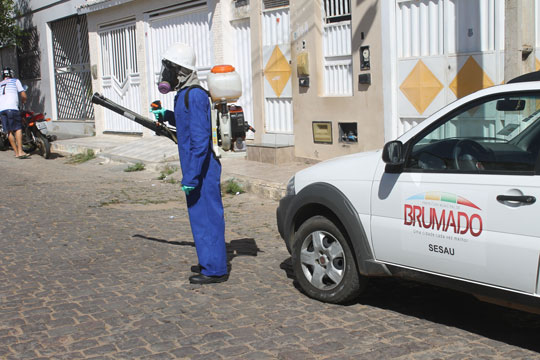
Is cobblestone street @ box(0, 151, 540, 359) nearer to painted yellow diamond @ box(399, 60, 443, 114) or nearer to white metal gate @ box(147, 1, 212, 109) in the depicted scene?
painted yellow diamond @ box(399, 60, 443, 114)

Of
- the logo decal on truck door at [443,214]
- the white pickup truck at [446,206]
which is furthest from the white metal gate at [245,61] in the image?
the logo decal on truck door at [443,214]

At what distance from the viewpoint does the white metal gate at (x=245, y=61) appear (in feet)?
46.2

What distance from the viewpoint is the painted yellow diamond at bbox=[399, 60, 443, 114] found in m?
9.98

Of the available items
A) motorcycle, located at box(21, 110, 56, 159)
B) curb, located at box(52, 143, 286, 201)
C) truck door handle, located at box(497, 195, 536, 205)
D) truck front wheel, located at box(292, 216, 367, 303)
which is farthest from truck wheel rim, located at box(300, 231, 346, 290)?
motorcycle, located at box(21, 110, 56, 159)

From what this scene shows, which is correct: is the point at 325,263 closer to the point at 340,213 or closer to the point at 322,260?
the point at 322,260

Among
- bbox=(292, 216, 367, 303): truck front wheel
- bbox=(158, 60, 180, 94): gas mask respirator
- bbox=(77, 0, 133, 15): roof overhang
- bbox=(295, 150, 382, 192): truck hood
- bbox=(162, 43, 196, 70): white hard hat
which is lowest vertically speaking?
bbox=(292, 216, 367, 303): truck front wheel

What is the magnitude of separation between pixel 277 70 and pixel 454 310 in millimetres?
8351

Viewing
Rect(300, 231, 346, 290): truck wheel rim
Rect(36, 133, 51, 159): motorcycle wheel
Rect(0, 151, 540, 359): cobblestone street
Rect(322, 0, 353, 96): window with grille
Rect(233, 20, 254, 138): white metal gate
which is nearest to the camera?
Rect(0, 151, 540, 359): cobblestone street

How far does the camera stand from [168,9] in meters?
16.4

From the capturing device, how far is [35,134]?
53.0ft

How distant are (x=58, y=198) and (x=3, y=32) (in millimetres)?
12863

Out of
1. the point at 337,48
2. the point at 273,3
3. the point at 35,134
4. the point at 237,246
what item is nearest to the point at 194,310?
the point at 237,246

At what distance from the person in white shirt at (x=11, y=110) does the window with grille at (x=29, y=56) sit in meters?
7.77

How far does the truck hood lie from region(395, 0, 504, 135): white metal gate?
14.7 feet
